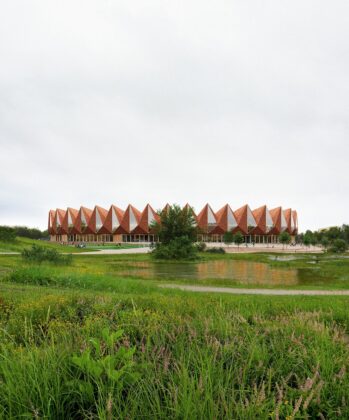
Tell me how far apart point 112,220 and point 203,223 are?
24609mm

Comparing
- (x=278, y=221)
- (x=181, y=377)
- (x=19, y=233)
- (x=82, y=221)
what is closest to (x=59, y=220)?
(x=19, y=233)

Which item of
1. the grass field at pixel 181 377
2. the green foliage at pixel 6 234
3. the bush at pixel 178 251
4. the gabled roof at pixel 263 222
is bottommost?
the bush at pixel 178 251

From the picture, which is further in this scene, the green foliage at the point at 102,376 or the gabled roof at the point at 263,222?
the gabled roof at the point at 263,222

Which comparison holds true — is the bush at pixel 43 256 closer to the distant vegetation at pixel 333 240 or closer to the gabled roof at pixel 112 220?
the distant vegetation at pixel 333 240

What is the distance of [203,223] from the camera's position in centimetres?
10281

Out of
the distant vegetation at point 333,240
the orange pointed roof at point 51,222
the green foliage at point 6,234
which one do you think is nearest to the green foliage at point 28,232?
the orange pointed roof at point 51,222

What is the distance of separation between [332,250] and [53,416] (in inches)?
2472

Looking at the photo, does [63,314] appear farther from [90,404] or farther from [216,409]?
A: [216,409]

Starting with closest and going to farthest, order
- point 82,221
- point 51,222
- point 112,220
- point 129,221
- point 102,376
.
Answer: point 102,376 → point 129,221 → point 112,220 → point 82,221 → point 51,222

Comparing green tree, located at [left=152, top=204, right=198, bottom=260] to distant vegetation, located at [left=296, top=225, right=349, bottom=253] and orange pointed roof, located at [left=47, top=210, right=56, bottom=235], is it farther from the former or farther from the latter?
orange pointed roof, located at [left=47, top=210, right=56, bottom=235]

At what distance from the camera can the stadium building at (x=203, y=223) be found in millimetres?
101500

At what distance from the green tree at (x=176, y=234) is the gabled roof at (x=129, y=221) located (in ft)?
178

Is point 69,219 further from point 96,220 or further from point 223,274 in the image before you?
point 223,274

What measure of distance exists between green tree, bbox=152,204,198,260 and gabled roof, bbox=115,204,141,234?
54398 mm
